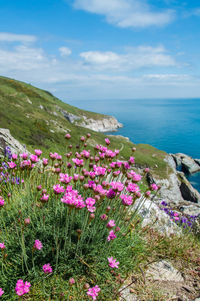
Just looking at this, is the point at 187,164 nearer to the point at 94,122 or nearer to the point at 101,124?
the point at 94,122

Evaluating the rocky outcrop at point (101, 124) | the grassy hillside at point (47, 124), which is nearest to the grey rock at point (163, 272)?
the grassy hillside at point (47, 124)

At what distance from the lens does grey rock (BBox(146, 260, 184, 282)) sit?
3830 millimetres

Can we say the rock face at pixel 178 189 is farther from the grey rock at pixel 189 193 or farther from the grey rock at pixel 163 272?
the grey rock at pixel 163 272

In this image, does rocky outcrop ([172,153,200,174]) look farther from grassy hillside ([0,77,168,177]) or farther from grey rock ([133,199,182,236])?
grey rock ([133,199,182,236])

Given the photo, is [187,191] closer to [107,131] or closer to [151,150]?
[151,150]


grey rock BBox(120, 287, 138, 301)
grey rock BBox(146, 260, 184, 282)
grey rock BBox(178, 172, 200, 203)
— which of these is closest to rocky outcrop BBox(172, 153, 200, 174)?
grey rock BBox(178, 172, 200, 203)

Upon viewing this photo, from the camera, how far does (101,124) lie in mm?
150875

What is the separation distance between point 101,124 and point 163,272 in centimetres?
14855

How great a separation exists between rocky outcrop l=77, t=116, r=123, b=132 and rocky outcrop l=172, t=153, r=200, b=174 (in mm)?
65955

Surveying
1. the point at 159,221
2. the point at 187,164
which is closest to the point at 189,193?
the point at 187,164

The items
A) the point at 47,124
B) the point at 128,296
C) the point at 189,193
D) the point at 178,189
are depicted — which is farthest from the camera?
the point at 47,124

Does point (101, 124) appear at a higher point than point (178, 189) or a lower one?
higher

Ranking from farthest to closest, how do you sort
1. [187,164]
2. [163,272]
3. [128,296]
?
A: [187,164] < [163,272] < [128,296]

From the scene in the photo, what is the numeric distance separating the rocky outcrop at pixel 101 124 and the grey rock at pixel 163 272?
126m
